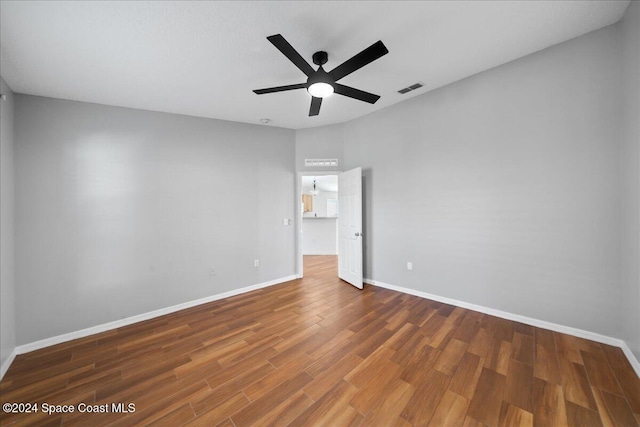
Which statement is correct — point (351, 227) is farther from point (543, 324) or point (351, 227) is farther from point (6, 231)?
point (6, 231)

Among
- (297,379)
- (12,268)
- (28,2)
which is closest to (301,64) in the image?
(28,2)

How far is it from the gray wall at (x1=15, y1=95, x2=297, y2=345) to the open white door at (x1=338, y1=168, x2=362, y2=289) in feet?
4.45

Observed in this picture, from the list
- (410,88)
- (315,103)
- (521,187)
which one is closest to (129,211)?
(315,103)

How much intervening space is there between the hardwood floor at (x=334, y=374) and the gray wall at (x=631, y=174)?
0.43 metres

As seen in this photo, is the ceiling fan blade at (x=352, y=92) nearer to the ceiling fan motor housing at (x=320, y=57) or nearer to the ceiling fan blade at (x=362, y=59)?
the ceiling fan blade at (x=362, y=59)

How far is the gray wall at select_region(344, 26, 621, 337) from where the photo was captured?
225 centimetres

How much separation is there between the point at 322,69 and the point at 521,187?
2.57m

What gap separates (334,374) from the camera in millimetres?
1930

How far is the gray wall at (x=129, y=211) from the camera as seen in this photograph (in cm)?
257

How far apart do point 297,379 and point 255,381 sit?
34 cm

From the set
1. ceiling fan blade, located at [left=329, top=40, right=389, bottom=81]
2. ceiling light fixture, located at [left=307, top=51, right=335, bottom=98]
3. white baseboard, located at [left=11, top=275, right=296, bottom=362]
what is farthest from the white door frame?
ceiling fan blade, located at [left=329, top=40, right=389, bottom=81]

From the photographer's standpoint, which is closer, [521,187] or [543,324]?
[543,324]

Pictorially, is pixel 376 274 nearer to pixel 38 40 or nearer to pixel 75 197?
pixel 75 197

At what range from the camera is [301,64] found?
6.23 feet
